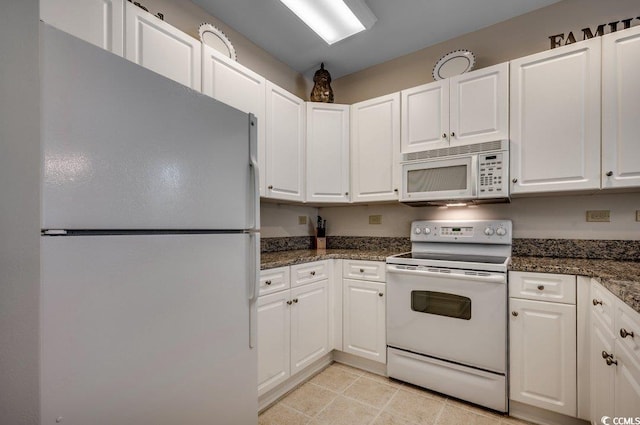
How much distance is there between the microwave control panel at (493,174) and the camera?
6.54 feet

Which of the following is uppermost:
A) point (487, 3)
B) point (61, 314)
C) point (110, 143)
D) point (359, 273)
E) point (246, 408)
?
point (487, 3)

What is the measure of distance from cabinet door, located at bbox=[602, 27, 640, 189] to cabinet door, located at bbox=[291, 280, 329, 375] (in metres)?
1.94

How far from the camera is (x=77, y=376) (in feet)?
2.60

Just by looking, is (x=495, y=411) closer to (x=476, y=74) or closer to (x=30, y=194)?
(x=476, y=74)

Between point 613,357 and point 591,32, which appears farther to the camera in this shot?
point 591,32

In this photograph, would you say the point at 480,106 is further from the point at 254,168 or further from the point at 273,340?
the point at 273,340

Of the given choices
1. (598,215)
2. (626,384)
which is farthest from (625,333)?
(598,215)

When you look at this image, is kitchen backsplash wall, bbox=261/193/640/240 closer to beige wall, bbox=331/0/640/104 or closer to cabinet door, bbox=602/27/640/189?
cabinet door, bbox=602/27/640/189

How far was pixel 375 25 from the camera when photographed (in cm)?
236

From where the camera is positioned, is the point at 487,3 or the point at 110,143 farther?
the point at 487,3

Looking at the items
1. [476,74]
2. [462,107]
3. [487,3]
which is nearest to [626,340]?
[462,107]

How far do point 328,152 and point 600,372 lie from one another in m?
2.19

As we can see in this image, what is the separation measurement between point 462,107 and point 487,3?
0.76 metres

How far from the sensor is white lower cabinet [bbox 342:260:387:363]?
7.32 feet
